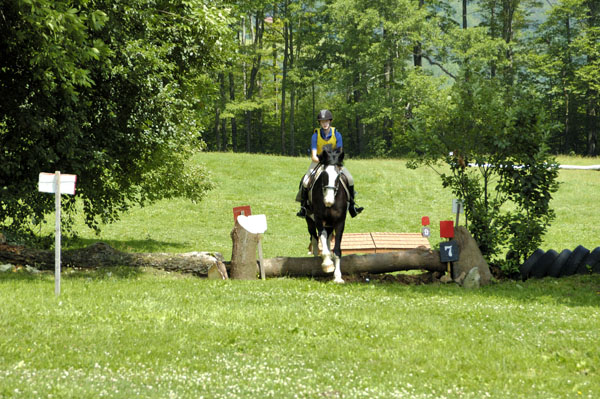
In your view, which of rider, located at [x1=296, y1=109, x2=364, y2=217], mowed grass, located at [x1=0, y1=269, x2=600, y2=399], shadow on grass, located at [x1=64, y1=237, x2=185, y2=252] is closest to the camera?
mowed grass, located at [x1=0, y1=269, x2=600, y2=399]

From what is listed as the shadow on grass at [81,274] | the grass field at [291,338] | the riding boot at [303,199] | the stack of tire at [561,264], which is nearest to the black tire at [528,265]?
the stack of tire at [561,264]

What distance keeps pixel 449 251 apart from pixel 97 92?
31.8 feet

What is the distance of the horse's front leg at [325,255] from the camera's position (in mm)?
14109

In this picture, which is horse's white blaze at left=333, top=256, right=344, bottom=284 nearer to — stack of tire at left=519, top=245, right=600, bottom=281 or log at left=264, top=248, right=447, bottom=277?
log at left=264, top=248, right=447, bottom=277

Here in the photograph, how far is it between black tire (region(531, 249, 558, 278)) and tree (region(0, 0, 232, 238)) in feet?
33.2

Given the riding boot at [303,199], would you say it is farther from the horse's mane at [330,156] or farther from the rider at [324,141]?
the horse's mane at [330,156]

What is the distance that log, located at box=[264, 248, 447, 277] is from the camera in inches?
580

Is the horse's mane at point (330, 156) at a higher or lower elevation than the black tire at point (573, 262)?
higher

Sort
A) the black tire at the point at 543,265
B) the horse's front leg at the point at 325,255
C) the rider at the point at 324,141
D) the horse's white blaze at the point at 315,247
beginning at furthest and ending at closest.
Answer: the horse's white blaze at the point at 315,247 < the black tire at the point at 543,265 < the rider at the point at 324,141 < the horse's front leg at the point at 325,255

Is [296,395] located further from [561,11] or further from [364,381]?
[561,11]

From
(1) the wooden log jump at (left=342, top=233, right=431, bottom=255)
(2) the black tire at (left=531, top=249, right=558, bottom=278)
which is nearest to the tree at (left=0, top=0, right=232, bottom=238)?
(1) the wooden log jump at (left=342, top=233, right=431, bottom=255)

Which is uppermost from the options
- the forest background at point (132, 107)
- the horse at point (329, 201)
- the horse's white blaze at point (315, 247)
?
the forest background at point (132, 107)

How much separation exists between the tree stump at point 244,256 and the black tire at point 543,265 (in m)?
6.82

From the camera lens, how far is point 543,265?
15.1 metres
